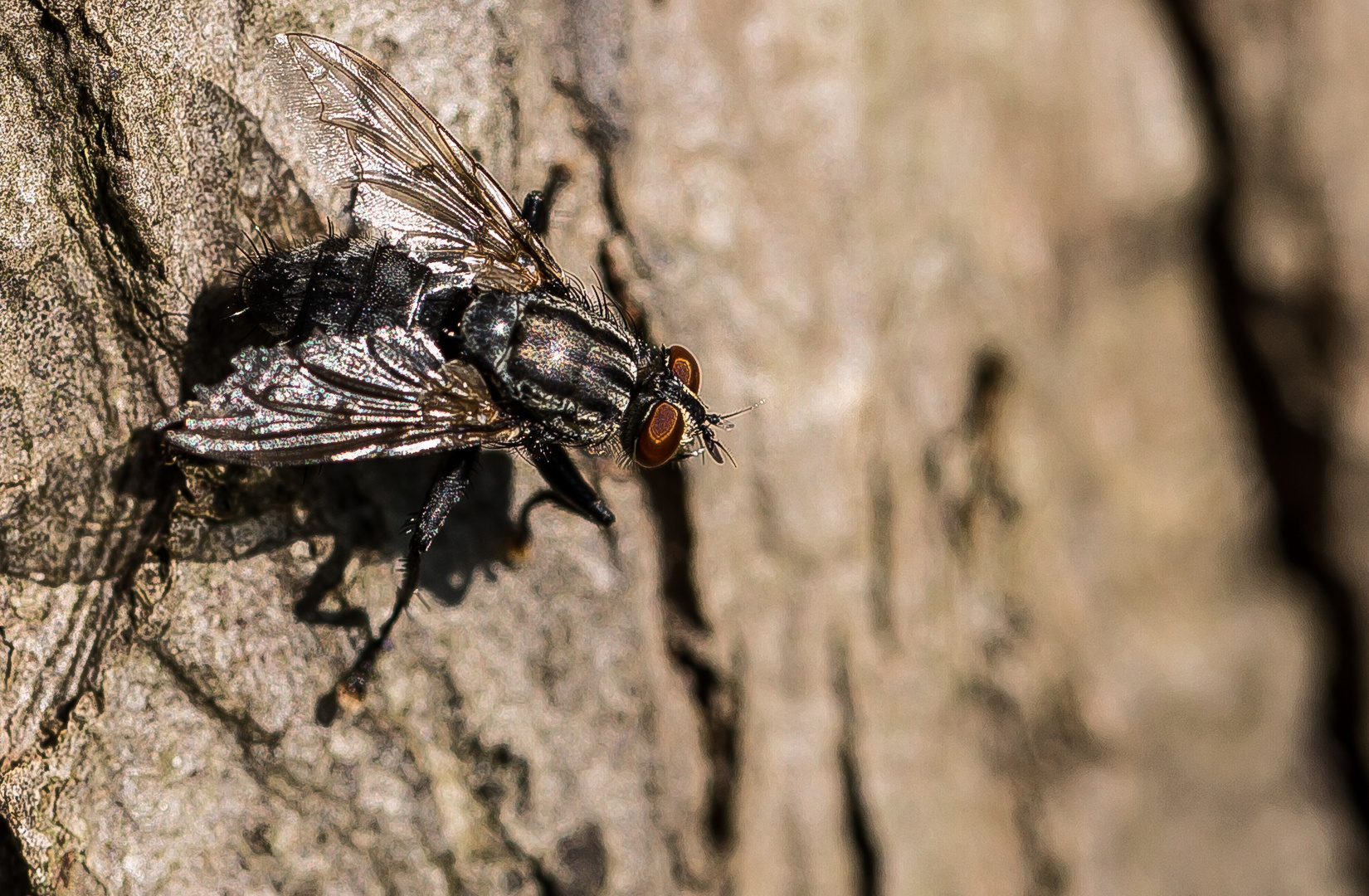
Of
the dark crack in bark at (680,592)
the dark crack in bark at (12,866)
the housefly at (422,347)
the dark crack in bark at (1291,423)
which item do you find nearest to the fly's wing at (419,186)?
the housefly at (422,347)

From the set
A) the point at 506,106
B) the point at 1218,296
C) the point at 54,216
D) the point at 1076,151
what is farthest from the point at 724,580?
the point at 1218,296

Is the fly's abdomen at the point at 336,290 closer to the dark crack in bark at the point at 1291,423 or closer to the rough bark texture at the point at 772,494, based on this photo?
the rough bark texture at the point at 772,494

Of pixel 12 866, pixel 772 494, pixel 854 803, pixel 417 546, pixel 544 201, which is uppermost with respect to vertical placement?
pixel 544 201

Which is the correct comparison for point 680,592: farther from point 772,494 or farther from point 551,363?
point 551,363

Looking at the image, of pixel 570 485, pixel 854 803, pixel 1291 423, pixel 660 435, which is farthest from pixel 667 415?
pixel 1291 423

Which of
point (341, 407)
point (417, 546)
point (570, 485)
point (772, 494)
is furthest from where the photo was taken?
point (772, 494)

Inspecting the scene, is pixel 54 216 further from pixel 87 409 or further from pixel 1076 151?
pixel 1076 151

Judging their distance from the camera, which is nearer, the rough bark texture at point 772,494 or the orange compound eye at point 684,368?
the rough bark texture at point 772,494

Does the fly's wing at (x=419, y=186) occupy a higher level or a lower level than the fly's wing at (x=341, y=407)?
higher
